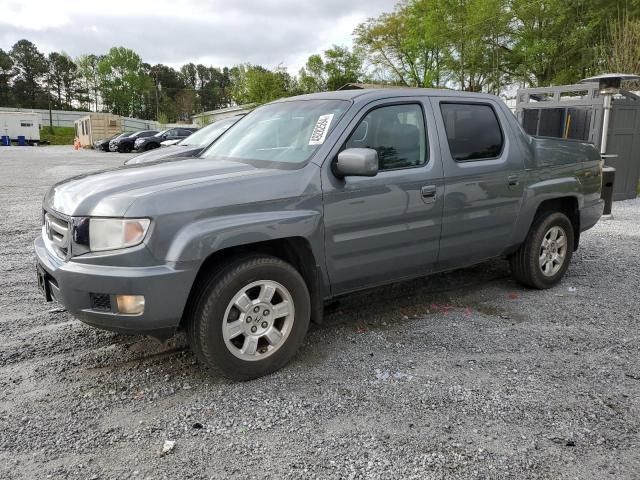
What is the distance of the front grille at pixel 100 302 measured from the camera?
2.90 meters

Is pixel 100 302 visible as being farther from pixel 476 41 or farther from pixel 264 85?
pixel 264 85

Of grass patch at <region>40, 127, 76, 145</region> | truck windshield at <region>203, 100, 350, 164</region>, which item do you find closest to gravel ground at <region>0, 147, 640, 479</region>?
truck windshield at <region>203, 100, 350, 164</region>

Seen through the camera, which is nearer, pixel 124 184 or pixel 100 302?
pixel 100 302

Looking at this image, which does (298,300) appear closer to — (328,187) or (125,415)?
(328,187)

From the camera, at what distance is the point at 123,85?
93.4 meters

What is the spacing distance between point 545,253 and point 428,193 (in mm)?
1869

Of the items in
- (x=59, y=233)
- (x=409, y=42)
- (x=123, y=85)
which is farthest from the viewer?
(x=123, y=85)

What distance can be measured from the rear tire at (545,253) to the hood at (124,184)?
9.28ft

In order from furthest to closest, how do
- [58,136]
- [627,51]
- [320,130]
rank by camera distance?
[58,136], [627,51], [320,130]

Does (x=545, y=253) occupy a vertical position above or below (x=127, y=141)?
below

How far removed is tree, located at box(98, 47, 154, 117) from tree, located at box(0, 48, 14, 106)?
14.0 metres

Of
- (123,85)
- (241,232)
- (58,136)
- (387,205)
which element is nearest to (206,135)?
(387,205)

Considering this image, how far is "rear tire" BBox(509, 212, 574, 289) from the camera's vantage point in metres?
4.93

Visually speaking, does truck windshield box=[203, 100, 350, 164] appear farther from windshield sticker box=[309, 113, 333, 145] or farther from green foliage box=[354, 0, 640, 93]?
green foliage box=[354, 0, 640, 93]
